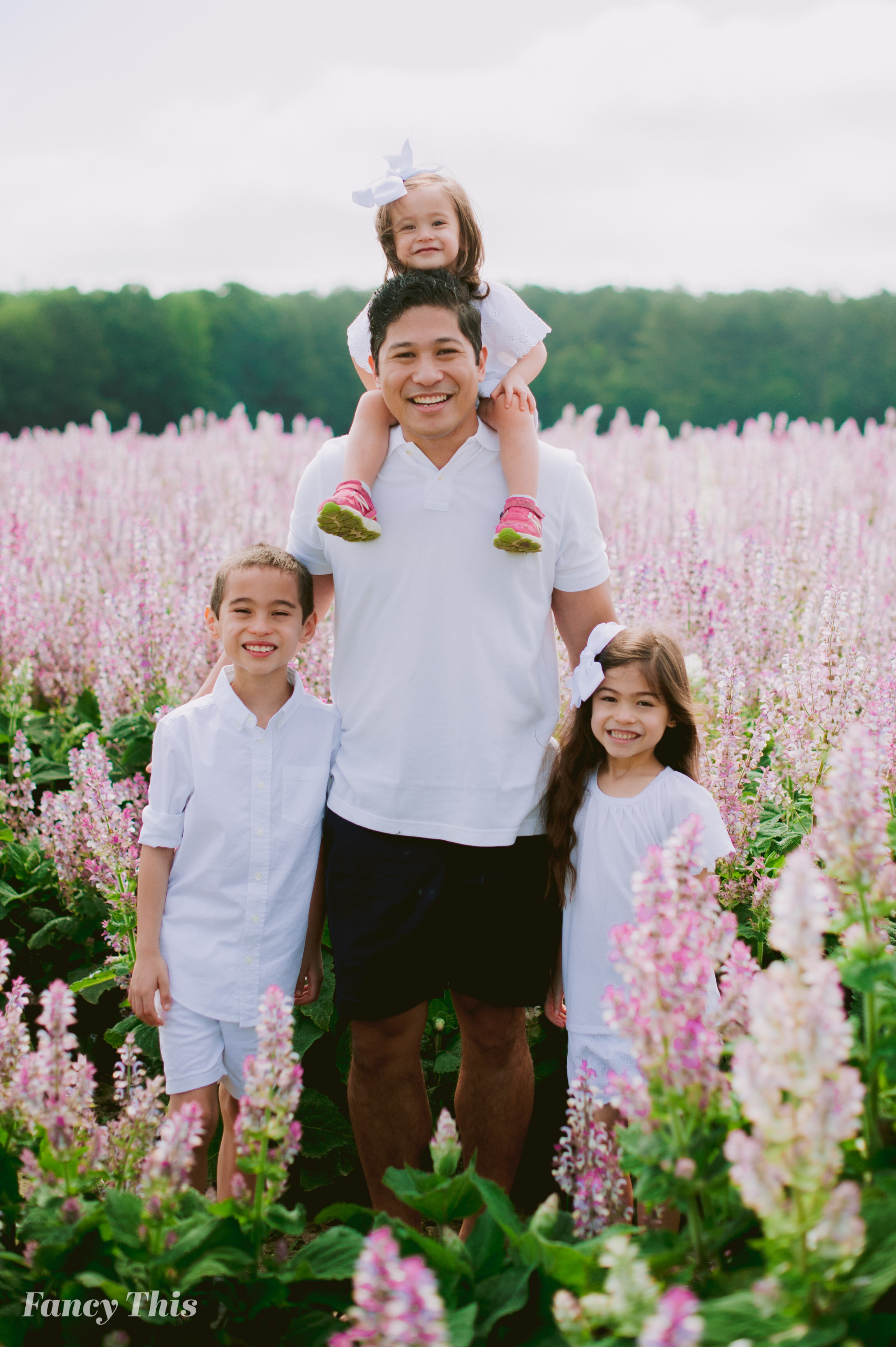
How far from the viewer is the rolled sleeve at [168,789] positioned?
7.13 ft

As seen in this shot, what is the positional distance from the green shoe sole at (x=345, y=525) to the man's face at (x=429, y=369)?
25 cm

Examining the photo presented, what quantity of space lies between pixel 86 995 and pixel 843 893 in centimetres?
228

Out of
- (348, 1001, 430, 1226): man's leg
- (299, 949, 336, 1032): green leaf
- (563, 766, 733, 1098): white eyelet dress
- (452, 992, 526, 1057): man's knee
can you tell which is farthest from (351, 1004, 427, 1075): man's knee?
(563, 766, 733, 1098): white eyelet dress

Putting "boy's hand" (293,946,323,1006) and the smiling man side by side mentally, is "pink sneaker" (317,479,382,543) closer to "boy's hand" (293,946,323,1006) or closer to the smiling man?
the smiling man

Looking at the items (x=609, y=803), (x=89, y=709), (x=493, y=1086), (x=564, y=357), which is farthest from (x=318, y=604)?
(x=564, y=357)

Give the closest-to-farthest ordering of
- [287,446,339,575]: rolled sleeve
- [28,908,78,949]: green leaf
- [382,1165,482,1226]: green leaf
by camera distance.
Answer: [382,1165,482,1226]: green leaf < [287,446,339,575]: rolled sleeve < [28,908,78,949]: green leaf

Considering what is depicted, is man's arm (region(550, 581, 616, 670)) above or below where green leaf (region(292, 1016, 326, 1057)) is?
above

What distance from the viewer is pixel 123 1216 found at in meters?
1.42

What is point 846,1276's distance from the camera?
103 centimetres

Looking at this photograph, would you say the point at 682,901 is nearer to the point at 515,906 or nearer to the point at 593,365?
the point at 515,906

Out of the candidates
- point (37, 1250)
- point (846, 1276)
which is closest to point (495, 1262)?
point (846, 1276)

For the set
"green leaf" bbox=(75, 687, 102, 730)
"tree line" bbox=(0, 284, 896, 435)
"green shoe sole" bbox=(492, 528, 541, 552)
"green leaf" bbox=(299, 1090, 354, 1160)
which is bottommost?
"green leaf" bbox=(299, 1090, 354, 1160)

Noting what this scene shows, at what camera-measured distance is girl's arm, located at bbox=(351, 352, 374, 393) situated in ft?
8.41

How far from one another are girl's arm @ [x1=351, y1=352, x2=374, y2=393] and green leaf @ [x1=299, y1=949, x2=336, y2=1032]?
60.3 inches
